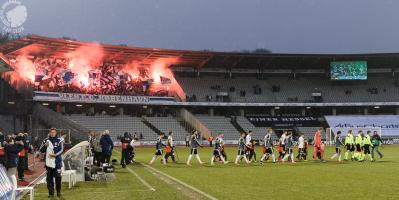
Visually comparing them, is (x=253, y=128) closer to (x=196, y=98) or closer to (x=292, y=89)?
(x=196, y=98)

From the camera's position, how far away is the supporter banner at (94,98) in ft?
196

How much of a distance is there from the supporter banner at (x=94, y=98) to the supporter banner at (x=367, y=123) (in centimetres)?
2316

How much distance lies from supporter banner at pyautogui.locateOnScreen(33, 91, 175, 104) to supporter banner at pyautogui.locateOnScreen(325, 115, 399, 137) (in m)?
23.2

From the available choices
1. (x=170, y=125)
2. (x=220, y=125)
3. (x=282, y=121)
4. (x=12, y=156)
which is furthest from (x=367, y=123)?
(x=12, y=156)

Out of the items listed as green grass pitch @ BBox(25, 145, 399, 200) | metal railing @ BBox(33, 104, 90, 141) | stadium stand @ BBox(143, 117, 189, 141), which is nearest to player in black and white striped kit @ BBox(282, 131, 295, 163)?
green grass pitch @ BBox(25, 145, 399, 200)

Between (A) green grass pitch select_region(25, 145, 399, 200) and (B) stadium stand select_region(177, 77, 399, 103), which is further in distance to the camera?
(B) stadium stand select_region(177, 77, 399, 103)

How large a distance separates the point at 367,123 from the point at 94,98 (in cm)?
3733

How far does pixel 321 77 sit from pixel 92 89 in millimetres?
36212

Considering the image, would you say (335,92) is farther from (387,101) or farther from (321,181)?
(321,181)

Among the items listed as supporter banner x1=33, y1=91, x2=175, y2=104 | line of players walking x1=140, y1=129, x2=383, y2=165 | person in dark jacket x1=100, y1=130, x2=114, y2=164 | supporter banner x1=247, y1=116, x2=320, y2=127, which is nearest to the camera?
person in dark jacket x1=100, y1=130, x2=114, y2=164

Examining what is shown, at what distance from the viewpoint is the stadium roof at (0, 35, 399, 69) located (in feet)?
196

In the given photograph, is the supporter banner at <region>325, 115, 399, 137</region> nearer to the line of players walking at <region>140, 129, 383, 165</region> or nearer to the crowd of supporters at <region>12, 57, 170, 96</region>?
the crowd of supporters at <region>12, 57, 170, 96</region>

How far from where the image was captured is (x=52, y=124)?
53.8 m

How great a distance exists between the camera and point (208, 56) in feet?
234
